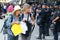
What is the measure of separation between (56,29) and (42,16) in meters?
1.70

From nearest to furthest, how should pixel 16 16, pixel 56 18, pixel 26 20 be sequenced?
1. pixel 16 16
2. pixel 26 20
3. pixel 56 18

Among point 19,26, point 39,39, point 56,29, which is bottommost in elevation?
point 39,39

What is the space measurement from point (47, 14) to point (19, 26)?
178 inches

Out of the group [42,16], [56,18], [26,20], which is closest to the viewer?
[26,20]

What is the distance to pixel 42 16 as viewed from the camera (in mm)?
12227

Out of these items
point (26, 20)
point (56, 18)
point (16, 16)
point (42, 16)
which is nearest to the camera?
point (16, 16)

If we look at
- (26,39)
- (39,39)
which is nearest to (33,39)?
(39,39)

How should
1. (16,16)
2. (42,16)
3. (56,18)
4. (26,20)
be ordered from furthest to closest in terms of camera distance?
(42,16) < (56,18) < (26,20) < (16,16)

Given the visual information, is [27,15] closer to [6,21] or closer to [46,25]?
[6,21]

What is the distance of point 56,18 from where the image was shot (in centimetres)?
1059

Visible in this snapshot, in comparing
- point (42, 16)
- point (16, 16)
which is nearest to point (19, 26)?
point (16, 16)

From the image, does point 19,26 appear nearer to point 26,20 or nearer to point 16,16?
point 16,16

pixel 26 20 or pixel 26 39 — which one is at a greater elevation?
pixel 26 20

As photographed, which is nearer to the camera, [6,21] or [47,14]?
[6,21]
